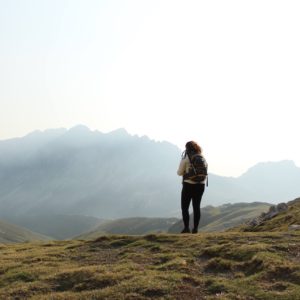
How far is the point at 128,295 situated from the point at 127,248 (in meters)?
8.44

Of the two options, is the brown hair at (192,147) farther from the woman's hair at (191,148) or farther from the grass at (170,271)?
the grass at (170,271)

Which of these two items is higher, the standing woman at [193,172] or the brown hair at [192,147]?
the brown hair at [192,147]

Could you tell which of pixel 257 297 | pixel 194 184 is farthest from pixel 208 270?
pixel 194 184

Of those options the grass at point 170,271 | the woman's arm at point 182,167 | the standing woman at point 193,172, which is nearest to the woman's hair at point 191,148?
the standing woman at point 193,172

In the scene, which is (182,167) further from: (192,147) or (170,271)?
(170,271)

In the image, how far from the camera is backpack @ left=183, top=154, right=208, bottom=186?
24094 mm

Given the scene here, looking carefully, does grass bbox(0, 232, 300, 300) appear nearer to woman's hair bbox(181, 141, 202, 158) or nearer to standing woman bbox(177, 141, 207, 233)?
standing woman bbox(177, 141, 207, 233)

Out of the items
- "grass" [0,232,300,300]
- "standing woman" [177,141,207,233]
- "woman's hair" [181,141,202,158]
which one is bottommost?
"grass" [0,232,300,300]

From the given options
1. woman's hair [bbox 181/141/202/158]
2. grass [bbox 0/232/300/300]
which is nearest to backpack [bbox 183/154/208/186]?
woman's hair [bbox 181/141/202/158]

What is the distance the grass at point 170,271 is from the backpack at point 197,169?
364cm

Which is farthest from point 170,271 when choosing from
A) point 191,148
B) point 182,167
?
point 191,148

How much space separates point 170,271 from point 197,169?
9.28 meters

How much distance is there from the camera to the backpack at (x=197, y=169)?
79.0ft

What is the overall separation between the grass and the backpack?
3.64 m
